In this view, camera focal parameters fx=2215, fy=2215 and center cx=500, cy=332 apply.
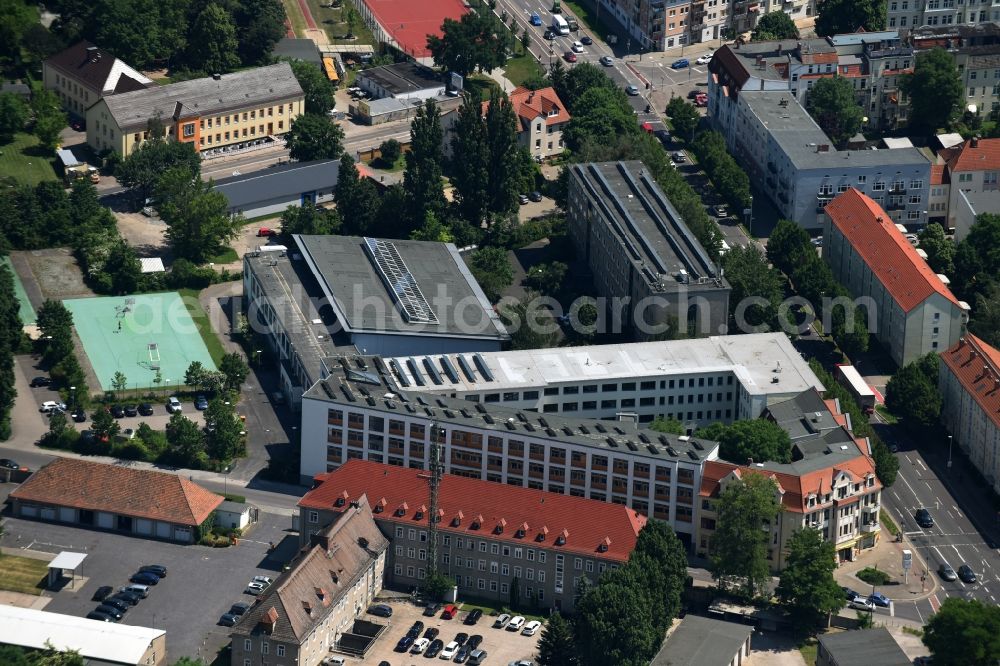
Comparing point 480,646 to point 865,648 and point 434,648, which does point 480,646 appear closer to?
point 434,648

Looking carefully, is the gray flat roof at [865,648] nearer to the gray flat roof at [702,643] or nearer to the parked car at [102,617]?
the gray flat roof at [702,643]

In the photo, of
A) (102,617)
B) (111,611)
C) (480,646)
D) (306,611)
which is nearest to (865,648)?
(480,646)

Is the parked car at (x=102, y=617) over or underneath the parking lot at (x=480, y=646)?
over

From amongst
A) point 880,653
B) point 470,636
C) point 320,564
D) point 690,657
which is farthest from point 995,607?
point 320,564

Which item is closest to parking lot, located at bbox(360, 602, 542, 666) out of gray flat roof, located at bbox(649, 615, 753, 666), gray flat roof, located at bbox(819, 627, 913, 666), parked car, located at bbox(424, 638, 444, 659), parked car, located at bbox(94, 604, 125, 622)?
parked car, located at bbox(424, 638, 444, 659)

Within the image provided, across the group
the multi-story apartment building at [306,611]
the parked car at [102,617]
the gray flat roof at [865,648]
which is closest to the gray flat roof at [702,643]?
the gray flat roof at [865,648]

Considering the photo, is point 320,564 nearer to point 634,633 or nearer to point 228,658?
point 228,658

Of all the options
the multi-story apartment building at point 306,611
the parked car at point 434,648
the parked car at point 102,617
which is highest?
the multi-story apartment building at point 306,611
